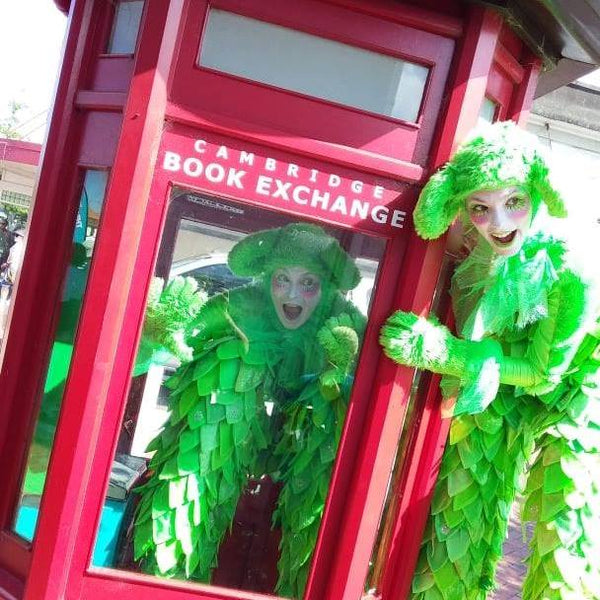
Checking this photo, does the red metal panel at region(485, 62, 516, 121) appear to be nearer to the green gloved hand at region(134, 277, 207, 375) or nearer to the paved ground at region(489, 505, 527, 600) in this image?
the green gloved hand at region(134, 277, 207, 375)

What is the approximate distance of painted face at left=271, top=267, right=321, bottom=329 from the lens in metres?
2.27

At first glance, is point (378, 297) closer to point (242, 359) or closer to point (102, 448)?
point (242, 359)

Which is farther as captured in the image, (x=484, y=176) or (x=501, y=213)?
(x=501, y=213)

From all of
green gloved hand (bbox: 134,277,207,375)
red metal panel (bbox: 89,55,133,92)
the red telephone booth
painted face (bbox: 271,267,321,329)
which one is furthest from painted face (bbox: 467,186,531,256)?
red metal panel (bbox: 89,55,133,92)

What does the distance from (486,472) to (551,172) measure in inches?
35.8

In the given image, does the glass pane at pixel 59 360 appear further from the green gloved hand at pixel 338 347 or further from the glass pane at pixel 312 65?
the green gloved hand at pixel 338 347

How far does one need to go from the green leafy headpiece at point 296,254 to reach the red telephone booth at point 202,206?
0.11ft

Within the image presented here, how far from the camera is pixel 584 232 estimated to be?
2.26 metres

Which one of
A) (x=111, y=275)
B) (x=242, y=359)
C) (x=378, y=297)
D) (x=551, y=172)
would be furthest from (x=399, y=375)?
(x=111, y=275)

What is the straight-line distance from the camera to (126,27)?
2186mm

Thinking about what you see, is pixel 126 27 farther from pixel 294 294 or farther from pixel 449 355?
pixel 449 355

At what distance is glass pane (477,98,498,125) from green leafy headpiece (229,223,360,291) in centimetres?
54

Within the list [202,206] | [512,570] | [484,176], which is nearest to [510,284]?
[484,176]

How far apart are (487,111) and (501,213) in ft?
1.21
